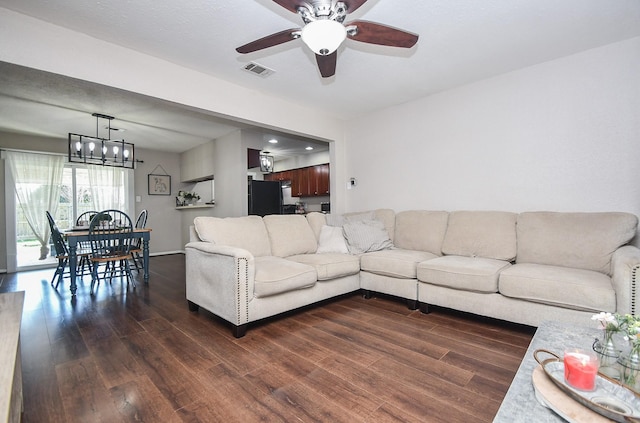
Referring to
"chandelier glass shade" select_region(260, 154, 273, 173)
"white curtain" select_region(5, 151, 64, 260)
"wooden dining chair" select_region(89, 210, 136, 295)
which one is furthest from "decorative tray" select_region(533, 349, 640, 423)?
"white curtain" select_region(5, 151, 64, 260)

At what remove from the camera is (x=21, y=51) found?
2.07m

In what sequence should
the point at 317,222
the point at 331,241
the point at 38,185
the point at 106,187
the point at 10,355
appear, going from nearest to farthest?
the point at 10,355, the point at 331,241, the point at 317,222, the point at 38,185, the point at 106,187

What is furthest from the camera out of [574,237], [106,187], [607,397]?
[106,187]

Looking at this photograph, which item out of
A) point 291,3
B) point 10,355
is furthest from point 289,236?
point 10,355

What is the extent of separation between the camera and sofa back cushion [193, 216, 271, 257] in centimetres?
280

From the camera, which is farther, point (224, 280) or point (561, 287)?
point (224, 280)

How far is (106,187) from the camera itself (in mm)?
6082

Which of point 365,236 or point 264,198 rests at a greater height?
point 264,198

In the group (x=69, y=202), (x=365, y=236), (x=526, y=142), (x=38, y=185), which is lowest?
(x=365, y=236)

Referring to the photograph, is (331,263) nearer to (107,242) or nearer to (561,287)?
(561,287)

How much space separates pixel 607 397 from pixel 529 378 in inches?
8.1

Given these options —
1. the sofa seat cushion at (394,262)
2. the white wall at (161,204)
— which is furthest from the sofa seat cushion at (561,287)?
the white wall at (161,204)

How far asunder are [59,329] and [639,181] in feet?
16.6

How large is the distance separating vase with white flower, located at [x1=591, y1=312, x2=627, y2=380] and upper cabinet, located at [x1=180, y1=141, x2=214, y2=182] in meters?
5.97
